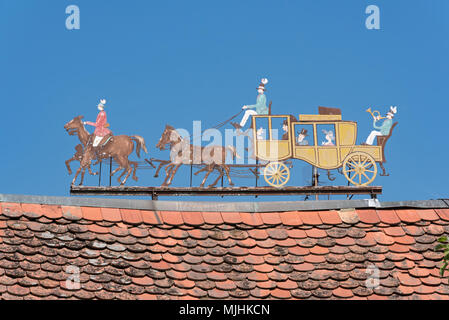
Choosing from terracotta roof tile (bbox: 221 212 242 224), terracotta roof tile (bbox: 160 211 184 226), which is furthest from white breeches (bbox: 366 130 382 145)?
terracotta roof tile (bbox: 160 211 184 226)

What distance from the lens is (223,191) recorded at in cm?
1720

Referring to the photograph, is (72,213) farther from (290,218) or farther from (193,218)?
(290,218)

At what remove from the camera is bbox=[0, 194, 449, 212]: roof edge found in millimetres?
13398

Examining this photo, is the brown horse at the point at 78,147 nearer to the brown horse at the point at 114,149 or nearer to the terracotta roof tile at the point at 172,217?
the brown horse at the point at 114,149

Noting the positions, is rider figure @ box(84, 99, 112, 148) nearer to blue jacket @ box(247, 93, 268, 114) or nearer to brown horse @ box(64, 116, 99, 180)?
brown horse @ box(64, 116, 99, 180)

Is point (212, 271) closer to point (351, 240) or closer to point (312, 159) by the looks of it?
point (351, 240)

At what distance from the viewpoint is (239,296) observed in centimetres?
1210

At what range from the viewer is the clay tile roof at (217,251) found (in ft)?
39.9

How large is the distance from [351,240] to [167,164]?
6.01 meters

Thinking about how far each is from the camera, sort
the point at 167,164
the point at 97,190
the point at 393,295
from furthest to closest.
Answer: the point at 167,164 → the point at 97,190 → the point at 393,295

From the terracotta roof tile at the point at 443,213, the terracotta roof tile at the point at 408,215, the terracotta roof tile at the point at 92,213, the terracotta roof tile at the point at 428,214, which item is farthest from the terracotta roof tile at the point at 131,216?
the terracotta roof tile at the point at 443,213

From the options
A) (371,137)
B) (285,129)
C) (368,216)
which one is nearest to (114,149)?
(285,129)
